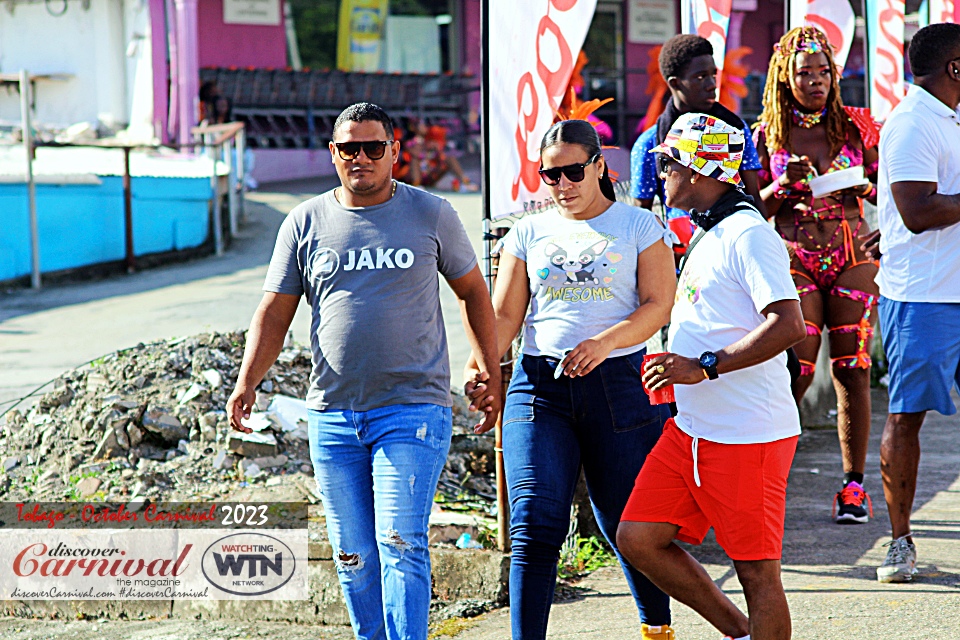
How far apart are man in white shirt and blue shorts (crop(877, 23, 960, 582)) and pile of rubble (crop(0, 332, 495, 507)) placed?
78.8 inches

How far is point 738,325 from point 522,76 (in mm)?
1900

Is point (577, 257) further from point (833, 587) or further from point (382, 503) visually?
point (833, 587)

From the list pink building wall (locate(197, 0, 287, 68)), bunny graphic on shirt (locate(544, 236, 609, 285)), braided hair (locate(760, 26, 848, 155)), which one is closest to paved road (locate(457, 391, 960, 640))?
bunny graphic on shirt (locate(544, 236, 609, 285))

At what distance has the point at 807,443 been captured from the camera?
24.1 feet

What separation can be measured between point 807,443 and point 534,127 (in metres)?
3.38

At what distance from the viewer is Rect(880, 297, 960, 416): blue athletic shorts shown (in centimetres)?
449

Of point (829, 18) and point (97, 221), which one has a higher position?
point (829, 18)

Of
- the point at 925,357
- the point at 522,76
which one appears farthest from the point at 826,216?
the point at 522,76

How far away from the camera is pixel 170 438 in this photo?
→ 630cm

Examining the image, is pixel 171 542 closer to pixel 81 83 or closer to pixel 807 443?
pixel 807 443

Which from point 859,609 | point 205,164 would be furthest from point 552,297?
point 205,164

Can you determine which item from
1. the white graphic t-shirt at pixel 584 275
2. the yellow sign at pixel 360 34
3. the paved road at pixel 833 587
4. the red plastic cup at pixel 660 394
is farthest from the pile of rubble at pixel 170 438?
the yellow sign at pixel 360 34

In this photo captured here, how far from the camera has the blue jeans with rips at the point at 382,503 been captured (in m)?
3.74

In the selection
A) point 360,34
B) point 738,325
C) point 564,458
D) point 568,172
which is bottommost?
point 564,458
